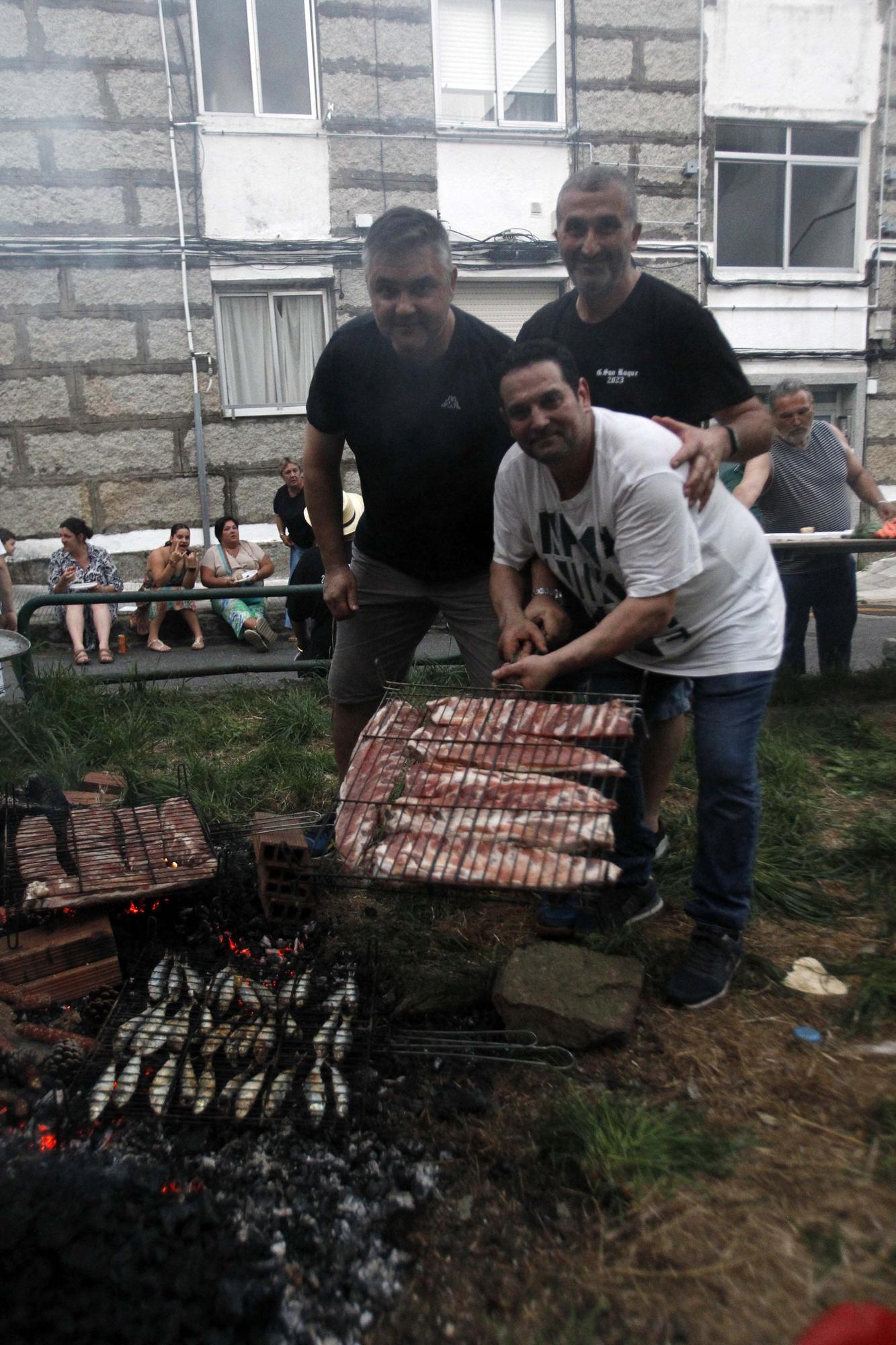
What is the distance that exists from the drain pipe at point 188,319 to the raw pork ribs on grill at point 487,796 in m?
8.91

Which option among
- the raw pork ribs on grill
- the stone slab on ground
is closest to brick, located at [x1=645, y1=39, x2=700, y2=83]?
the raw pork ribs on grill

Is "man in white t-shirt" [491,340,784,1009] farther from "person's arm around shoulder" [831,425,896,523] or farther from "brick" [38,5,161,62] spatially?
"brick" [38,5,161,62]

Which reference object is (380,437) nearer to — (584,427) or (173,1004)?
(584,427)

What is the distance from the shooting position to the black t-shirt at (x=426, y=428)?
375 cm

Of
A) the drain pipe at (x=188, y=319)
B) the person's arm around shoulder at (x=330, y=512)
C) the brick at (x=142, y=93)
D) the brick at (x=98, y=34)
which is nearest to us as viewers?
the person's arm around shoulder at (x=330, y=512)

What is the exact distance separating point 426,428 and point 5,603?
23.1ft

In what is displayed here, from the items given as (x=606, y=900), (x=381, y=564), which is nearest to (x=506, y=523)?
(x=381, y=564)

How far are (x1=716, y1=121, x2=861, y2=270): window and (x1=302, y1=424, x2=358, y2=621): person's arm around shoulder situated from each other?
11020 mm

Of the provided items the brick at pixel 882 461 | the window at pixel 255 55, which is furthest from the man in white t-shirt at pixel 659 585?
the brick at pixel 882 461

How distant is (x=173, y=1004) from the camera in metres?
3.20

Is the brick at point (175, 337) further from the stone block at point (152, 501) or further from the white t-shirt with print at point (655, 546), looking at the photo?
the white t-shirt with print at point (655, 546)

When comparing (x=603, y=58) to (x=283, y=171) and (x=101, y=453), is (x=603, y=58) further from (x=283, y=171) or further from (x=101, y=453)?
(x=101, y=453)

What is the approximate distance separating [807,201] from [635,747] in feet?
42.0

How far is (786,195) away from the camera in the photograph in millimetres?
13156
